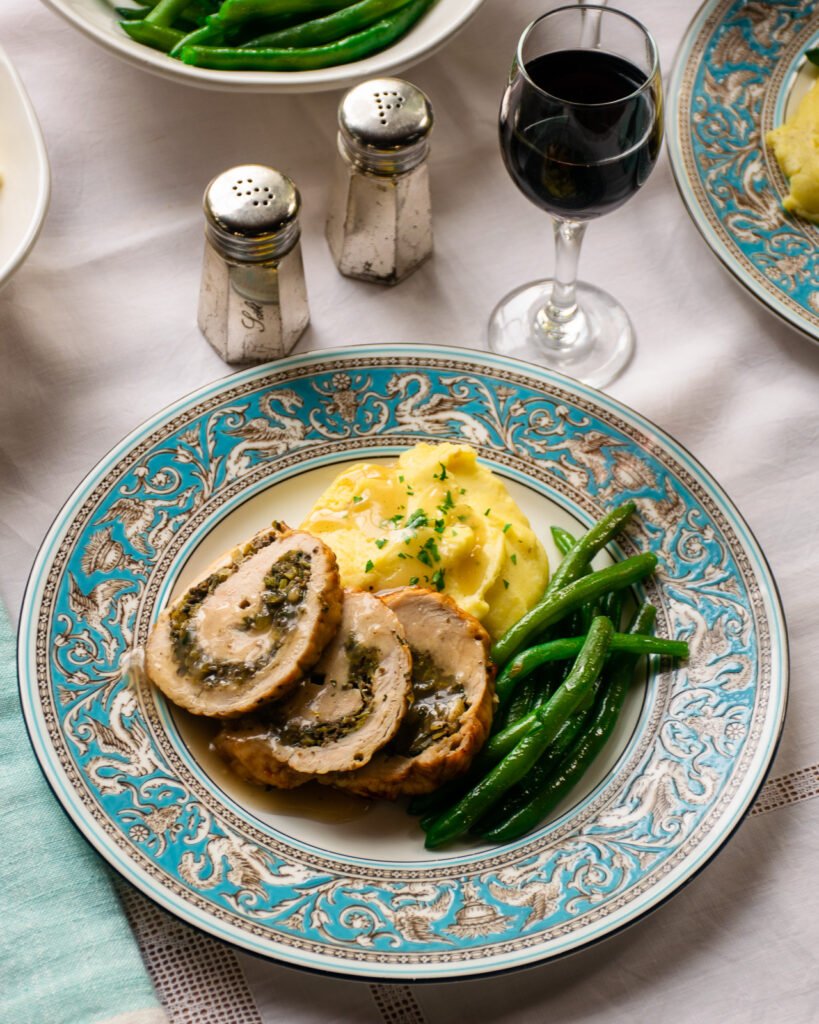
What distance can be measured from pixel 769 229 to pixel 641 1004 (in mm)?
1997

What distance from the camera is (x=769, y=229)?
3.21 meters

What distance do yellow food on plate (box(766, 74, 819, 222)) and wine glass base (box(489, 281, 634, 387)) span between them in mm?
553

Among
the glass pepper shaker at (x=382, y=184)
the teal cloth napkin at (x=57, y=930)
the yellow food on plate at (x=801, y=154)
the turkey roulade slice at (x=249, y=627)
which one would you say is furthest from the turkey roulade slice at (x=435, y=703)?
the yellow food on plate at (x=801, y=154)

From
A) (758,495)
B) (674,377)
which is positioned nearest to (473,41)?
(674,377)

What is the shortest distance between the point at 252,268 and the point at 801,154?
1533mm

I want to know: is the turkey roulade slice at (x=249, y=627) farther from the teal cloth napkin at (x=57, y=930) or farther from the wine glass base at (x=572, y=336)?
the wine glass base at (x=572, y=336)

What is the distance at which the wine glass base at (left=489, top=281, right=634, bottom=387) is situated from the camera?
323 centimetres

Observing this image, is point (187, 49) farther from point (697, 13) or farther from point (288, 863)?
point (288, 863)

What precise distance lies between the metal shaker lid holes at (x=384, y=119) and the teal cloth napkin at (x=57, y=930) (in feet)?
5.65

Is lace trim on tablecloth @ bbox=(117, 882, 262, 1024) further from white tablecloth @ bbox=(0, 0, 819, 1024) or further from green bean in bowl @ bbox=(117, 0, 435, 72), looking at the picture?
green bean in bowl @ bbox=(117, 0, 435, 72)

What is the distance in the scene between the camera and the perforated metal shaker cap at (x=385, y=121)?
297 cm

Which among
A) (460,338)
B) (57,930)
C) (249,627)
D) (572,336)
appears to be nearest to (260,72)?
(460,338)

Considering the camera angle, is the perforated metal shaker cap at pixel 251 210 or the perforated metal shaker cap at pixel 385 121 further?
the perforated metal shaker cap at pixel 385 121

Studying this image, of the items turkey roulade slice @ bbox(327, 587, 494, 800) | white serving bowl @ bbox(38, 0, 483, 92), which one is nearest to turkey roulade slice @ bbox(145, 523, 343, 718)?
turkey roulade slice @ bbox(327, 587, 494, 800)
